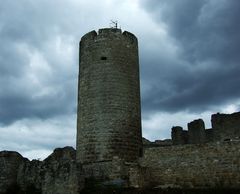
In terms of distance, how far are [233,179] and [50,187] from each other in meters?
9.01

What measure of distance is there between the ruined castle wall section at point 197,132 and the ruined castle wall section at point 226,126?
2.25 metres

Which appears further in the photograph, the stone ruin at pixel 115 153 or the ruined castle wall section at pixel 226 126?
the ruined castle wall section at pixel 226 126

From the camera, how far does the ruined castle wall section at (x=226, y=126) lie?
92.9 feet

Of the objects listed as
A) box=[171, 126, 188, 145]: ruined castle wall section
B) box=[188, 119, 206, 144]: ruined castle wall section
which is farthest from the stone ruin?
box=[171, 126, 188, 145]: ruined castle wall section

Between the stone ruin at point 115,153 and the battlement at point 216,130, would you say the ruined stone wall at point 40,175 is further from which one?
the battlement at point 216,130

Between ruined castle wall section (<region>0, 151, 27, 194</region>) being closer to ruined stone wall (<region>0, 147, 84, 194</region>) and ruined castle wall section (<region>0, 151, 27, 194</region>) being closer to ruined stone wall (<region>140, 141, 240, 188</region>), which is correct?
ruined stone wall (<region>0, 147, 84, 194</region>)

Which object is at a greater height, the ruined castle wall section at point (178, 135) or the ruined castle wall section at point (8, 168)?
the ruined castle wall section at point (178, 135)

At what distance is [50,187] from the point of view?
19453 mm

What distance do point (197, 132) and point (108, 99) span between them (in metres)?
11.7

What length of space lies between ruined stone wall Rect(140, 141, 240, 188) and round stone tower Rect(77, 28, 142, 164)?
3.72 metres

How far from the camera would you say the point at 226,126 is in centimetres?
2875

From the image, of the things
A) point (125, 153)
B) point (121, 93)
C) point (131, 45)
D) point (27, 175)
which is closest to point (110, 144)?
point (125, 153)

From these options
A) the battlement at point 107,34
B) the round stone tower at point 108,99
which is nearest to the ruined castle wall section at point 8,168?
the round stone tower at point 108,99

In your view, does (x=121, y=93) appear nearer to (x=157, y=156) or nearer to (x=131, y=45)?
(x=131, y=45)
